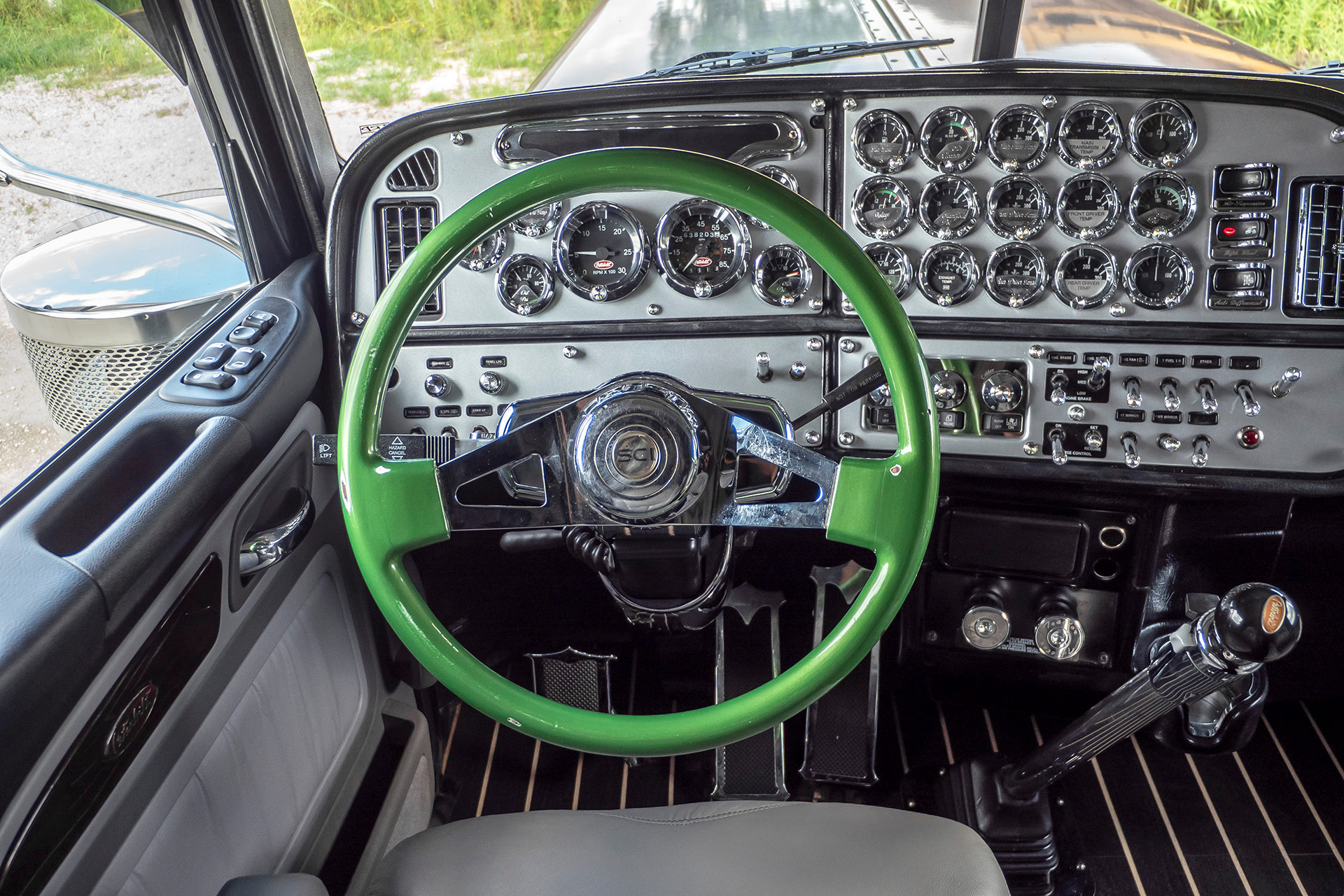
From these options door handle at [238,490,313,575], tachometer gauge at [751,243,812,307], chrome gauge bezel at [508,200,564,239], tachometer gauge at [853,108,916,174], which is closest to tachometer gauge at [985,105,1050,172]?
tachometer gauge at [853,108,916,174]

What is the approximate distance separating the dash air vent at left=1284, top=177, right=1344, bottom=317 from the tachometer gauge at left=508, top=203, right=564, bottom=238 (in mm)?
1359

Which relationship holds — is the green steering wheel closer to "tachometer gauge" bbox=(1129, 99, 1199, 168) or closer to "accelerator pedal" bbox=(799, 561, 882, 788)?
"tachometer gauge" bbox=(1129, 99, 1199, 168)

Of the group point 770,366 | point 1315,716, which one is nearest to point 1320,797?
point 1315,716

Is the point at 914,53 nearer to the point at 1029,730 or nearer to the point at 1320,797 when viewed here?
the point at 1029,730

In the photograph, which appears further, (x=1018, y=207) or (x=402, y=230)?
(x=402, y=230)

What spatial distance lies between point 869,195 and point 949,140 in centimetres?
17

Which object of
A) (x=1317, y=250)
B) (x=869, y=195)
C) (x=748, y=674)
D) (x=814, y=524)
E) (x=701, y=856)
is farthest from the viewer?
(x=748, y=674)

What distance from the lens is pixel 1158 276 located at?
1741 mm

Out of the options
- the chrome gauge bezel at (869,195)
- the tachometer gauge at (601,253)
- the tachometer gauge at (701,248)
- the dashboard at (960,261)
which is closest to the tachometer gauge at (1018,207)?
the dashboard at (960,261)

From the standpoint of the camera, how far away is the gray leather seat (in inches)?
44.1

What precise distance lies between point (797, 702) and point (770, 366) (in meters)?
0.96

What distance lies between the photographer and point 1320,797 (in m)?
2.10

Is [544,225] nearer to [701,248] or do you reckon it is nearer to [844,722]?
[701,248]

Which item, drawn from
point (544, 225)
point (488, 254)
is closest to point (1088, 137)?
point (544, 225)
